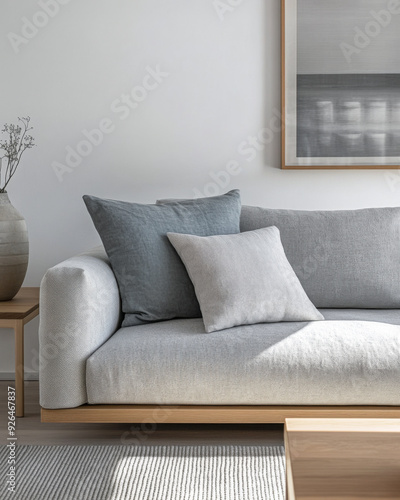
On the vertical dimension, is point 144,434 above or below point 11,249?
below

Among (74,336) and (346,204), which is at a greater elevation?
(346,204)

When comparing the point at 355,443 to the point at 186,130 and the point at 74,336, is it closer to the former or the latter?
the point at 74,336

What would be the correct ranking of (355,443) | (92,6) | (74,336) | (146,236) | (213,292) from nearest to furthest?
(355,443) → (74,336) → (213,292) → (146,236) → (92,6)

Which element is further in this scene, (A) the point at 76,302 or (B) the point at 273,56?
(B) the point at 273,56

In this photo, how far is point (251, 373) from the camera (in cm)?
228

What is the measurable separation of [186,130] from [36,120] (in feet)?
2.58

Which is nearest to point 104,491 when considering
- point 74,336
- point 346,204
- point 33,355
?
point 74,336

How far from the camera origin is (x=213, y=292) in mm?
2539

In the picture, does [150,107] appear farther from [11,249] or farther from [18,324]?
[18,324]

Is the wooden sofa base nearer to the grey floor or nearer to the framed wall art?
the grey floor

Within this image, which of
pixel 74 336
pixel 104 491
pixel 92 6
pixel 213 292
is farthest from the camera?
pixel 92 6

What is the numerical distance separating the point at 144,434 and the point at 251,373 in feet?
1.85

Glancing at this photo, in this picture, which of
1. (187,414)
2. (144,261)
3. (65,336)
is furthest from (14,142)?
(187,414)

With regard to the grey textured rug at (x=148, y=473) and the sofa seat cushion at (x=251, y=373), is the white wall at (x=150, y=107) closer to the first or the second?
the sofa seat cushion at (x=251, y=373)
